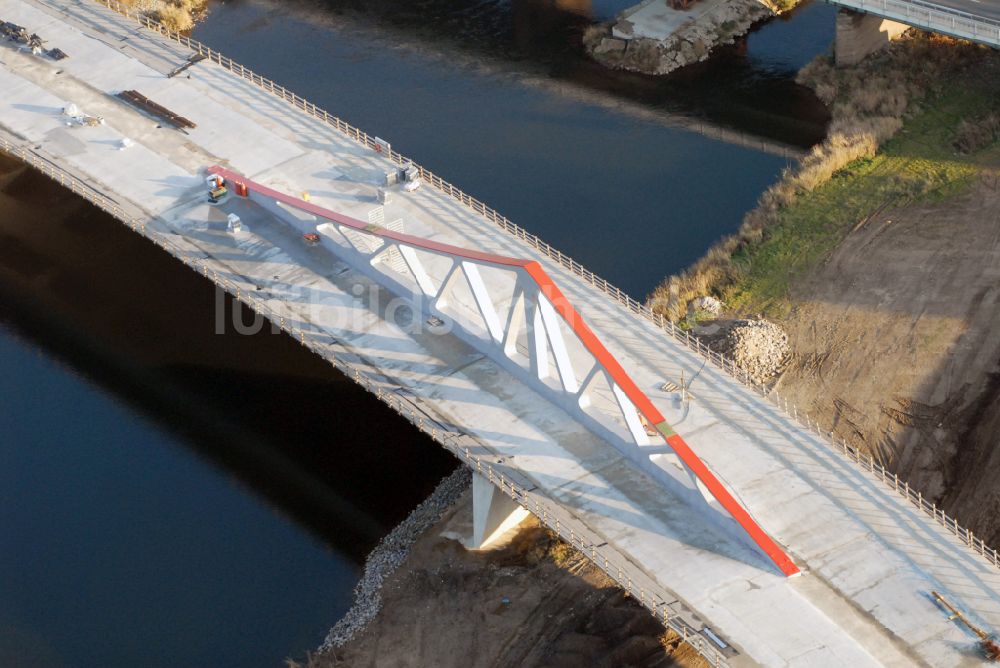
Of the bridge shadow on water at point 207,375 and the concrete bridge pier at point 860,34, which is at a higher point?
the concrete bridge pier at point 860,34

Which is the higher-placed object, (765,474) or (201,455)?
(765,474)

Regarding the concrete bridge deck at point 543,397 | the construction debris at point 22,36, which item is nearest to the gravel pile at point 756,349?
the concrete bridge deck at point 543,397

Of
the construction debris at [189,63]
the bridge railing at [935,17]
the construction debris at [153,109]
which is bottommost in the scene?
the construction debris at [153,109]

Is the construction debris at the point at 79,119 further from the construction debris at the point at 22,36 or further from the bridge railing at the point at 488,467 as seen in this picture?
the construction debris at the point at 22,36

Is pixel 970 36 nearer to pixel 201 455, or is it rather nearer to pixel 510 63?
pixel 510 63

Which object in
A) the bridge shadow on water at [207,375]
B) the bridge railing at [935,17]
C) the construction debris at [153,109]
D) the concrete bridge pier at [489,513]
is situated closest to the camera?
the concrete bridge pier at [489,513]

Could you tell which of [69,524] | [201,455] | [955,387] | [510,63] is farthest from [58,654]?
[510,63]
